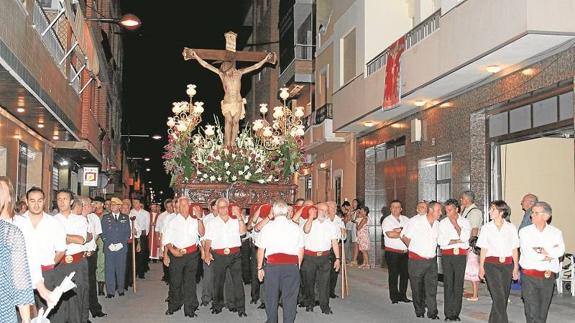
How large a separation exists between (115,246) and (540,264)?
8.91 metres

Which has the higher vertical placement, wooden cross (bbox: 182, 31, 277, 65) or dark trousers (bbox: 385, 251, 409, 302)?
wooden cross (bbox: 182, 31, 277, 65)

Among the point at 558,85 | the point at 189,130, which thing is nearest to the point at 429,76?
the point at 558,85

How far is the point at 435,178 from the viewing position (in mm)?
19891

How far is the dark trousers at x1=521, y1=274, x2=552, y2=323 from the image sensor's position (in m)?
9.41

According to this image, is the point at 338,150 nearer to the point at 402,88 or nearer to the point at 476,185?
the point at 402,88

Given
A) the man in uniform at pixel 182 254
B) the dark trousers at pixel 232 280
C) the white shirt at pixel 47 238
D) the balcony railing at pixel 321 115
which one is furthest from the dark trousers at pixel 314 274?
the balcony railing at pixel 321 115

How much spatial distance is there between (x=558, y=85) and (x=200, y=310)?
7.36 meters

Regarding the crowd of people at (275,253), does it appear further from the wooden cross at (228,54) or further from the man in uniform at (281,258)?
the wooden cross at (228,54)

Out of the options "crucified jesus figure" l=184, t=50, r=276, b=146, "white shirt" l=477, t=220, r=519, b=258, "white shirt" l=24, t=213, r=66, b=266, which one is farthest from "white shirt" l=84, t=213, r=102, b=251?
"white shirt" l=477, t=220, r=519, b=258

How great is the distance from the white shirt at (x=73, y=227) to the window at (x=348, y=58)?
1600 cm

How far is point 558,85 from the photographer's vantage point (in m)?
13.9

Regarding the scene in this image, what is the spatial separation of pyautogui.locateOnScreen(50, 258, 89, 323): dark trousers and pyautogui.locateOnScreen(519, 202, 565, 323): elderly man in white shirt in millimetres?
5735

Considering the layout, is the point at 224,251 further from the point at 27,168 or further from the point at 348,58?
the point at 348,58

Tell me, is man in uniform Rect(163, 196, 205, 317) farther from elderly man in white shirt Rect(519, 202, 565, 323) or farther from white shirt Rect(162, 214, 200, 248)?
elderly man in white shirt Rect(519, 202, 565, 323)
